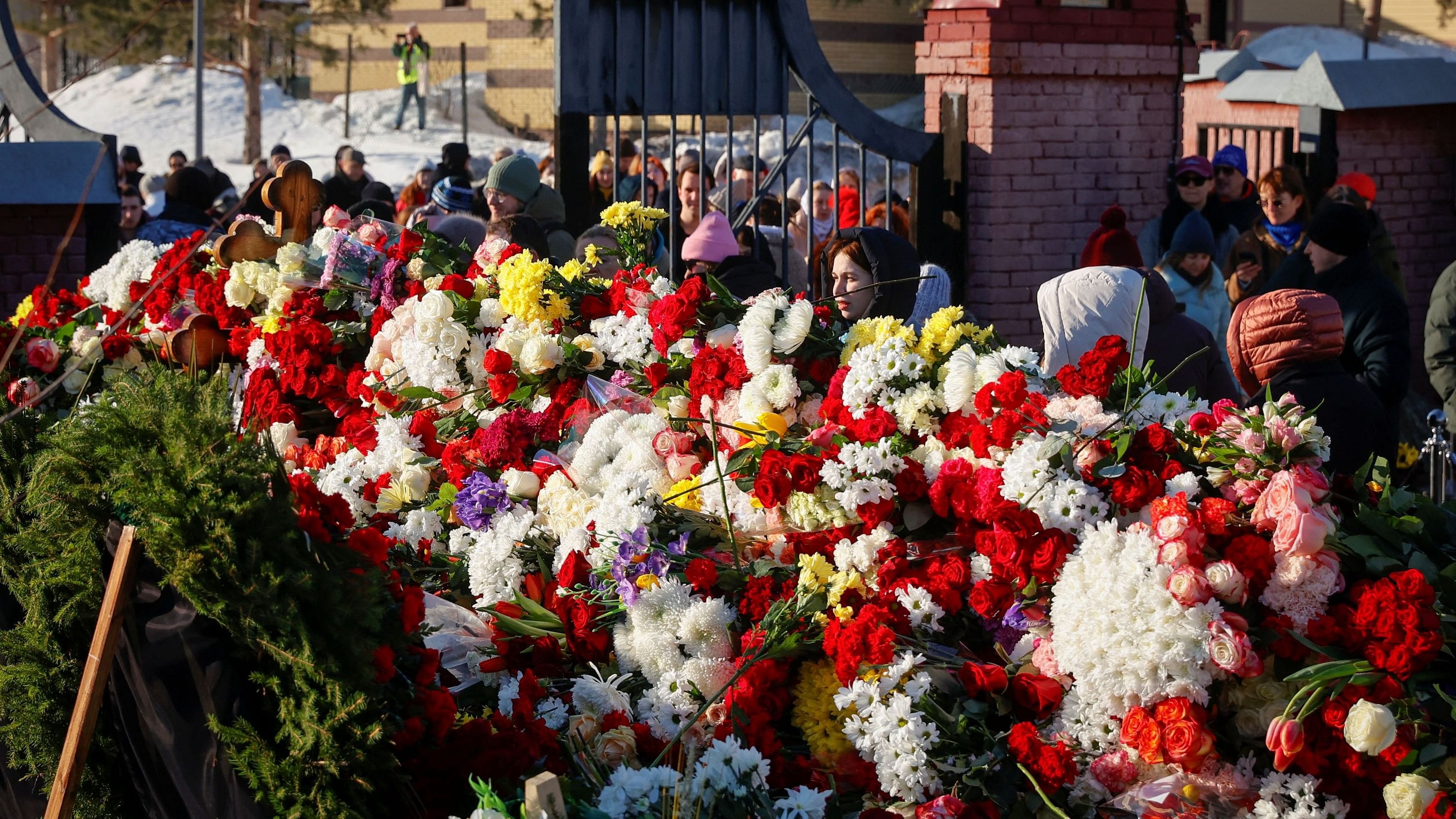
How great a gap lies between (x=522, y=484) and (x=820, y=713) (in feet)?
3.31

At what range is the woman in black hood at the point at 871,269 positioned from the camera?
4.27 meters

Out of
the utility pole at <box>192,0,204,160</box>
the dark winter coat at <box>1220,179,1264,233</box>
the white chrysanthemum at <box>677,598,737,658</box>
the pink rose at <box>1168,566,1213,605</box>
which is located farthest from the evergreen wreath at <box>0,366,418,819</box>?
the dark winter coat at <box>1220,179,1264,233</box>

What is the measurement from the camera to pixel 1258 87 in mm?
9930

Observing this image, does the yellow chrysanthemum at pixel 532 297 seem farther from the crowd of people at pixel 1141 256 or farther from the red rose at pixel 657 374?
the crowd of people at pixel 1141 256

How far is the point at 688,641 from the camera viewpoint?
2.81m

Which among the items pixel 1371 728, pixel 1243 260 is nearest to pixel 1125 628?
pixel 1371 728

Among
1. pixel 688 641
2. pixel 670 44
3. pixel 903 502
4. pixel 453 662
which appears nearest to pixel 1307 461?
pixel 903 502

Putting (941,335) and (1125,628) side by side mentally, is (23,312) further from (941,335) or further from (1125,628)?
(1125,628)

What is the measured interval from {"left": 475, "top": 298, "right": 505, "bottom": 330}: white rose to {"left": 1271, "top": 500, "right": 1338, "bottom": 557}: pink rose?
2.04 m

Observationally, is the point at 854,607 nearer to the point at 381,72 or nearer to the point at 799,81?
the point at 799,81

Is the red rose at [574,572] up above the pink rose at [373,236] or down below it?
below

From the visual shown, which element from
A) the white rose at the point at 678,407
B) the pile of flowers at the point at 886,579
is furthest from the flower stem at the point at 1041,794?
the white rose at the point at 678,407

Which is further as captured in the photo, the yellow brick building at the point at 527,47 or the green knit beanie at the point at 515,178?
the yellow brick building at the point at 527,47

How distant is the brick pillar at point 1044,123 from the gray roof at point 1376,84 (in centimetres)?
155
